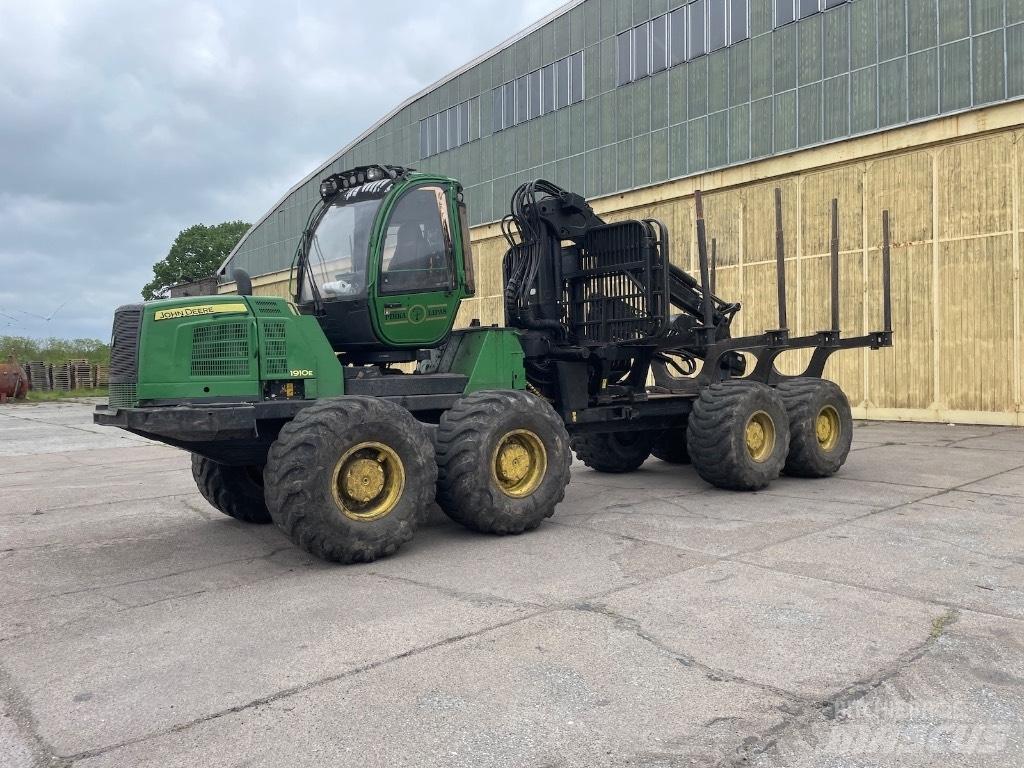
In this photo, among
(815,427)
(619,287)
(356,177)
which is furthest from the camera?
(815,427)

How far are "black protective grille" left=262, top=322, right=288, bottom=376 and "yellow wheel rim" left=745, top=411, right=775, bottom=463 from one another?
16.5ft

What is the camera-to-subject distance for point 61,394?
43281 mm

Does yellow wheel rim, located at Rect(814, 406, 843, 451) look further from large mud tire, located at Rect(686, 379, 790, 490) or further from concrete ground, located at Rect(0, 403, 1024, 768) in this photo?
concrete ground, located at Rect(0, 403, 1024, 768)

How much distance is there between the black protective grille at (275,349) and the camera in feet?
21.1

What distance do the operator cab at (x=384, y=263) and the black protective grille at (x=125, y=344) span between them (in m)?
1.48

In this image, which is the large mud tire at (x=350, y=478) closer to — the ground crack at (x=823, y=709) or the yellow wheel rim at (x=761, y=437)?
the ground crack at (x=823, y=709)

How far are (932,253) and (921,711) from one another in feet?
50.6

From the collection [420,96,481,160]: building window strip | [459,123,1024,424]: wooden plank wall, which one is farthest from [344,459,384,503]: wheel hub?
[420,96,481,160]: building window strip

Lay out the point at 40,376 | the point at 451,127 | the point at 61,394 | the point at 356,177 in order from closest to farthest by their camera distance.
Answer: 1. the point at 356,177
2. the point at 451,127
3. the point at 61,394
4. the point at 40,376

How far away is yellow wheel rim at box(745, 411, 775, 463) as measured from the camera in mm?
9227

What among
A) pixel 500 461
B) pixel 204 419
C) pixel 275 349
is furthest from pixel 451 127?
pixel 204 419

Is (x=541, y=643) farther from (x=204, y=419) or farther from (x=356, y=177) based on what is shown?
(x=356, y=177)

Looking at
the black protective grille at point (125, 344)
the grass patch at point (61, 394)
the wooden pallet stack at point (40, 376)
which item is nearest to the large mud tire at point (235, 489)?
the black protective grille at point (125, 344)

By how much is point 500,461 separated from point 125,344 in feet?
9.79
